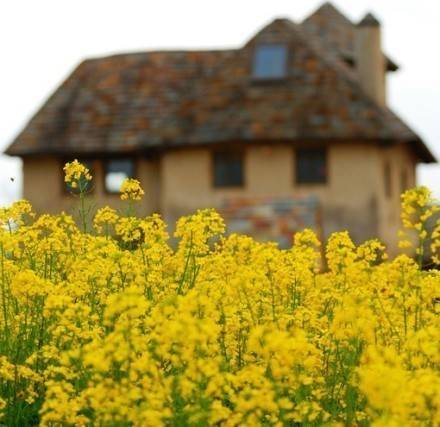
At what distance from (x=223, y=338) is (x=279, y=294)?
3.02ft

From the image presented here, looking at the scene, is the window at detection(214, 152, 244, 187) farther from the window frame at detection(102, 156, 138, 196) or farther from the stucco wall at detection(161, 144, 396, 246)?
the window frame at detection(102, 156, 138, 196)

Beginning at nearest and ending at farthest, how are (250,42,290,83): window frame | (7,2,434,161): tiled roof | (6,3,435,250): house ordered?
(6,3,435,250): house, (7,2,434,161): tiled roof, (250,42,290,83): window frame

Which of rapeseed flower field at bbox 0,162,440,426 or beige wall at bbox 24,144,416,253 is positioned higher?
beige wall at bbox 24,144,416,253

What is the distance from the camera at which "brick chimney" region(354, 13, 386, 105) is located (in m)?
28.4

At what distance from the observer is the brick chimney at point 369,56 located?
28.4 metres

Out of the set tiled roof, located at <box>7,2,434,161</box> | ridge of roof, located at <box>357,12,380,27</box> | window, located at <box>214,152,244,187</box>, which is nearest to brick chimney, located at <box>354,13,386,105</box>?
ridge of roof, located at <box>357,12,380,27</box>

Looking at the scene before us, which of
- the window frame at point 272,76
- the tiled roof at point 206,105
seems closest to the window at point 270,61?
the window frame at point 272,76

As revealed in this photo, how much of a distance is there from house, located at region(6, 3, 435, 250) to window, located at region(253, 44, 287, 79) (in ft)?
0.10

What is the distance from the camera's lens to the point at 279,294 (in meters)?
6.88

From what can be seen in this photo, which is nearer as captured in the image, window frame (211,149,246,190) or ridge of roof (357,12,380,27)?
window frame (211,149,246,190)

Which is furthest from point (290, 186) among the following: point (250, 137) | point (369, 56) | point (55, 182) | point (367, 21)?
point (55, 182)

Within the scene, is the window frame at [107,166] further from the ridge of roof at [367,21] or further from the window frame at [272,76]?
the ridge of roof at [367,21]

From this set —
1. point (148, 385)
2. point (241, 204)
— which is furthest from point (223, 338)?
point (241, 204)

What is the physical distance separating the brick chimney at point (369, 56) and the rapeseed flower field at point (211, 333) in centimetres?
2126
